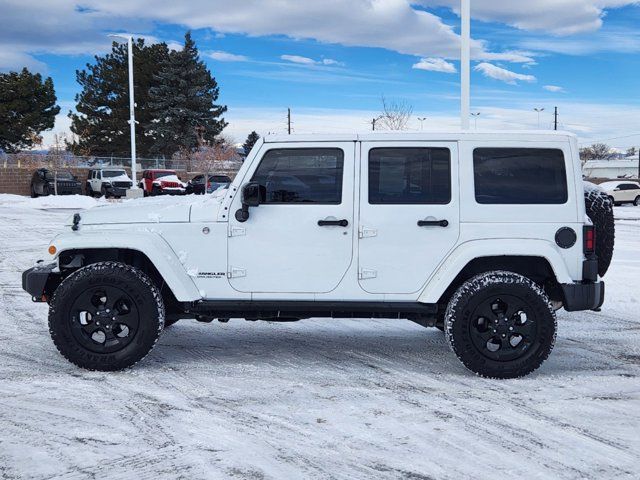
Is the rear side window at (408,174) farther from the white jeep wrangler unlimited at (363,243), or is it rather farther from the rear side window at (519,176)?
the rear side window at (519,176)

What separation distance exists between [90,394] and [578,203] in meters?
4.07

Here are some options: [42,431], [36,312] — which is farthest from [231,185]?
[36,312]

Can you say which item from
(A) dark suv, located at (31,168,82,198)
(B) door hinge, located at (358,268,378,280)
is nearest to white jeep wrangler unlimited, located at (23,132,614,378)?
(B) door hinge, located at (358,268,378,280)

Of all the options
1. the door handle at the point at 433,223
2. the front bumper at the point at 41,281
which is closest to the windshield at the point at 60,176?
the front bumper at the point at 41,281

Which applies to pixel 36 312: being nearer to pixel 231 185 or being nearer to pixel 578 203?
pixel 231 185

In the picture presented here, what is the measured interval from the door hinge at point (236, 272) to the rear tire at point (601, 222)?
9.84 feet

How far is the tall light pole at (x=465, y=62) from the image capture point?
12.9 meters

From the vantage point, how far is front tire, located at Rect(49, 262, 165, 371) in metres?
5.75

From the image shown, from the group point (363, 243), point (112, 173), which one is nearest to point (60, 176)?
point (112, 173)

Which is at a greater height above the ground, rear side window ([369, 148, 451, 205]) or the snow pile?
the snow pile

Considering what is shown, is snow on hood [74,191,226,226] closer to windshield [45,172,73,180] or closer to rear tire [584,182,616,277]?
rear tire [584,182,616,277]

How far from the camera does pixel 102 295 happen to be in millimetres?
5867

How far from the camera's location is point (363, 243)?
18.8 ft

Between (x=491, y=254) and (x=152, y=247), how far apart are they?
2740 mm
